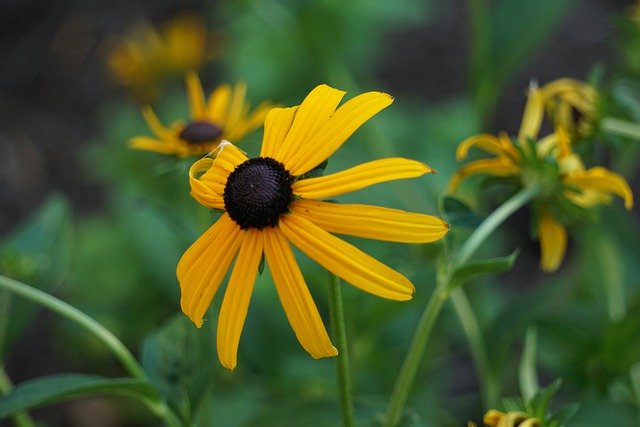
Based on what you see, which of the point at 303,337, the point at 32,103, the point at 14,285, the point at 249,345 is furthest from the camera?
the point at 32,103

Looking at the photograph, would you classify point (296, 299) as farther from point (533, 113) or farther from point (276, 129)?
point (533, 113)

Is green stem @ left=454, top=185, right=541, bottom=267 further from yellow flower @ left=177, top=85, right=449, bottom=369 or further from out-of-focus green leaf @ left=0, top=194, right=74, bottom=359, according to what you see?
out-of-focus green leaf @ left=0, top=194, right=74, bottom=359

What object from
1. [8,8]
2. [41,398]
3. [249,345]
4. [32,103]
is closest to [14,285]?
[41,398]

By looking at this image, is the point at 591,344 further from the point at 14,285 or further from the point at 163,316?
the point at 163,316

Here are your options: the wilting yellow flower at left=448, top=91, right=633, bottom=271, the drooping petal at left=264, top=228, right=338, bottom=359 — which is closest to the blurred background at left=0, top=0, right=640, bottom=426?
the wilting yellow flower at left=448, top=91, right=633, bottom=271

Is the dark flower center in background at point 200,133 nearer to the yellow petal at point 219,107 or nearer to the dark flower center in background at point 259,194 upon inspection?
the yellow petal at point 219,107

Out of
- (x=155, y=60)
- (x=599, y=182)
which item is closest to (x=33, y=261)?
(x=599, y=182)
